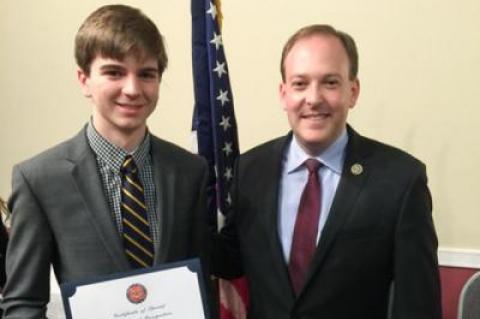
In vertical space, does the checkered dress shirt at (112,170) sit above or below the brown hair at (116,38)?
below

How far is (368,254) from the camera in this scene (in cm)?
153

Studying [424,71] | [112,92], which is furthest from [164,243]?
[424,71]

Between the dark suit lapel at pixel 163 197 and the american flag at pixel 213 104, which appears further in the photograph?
the american flag at pixel 213 104

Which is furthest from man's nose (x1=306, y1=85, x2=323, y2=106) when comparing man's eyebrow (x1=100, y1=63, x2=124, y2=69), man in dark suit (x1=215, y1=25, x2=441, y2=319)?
man's eyebrow (x1=100, y1=63, x2=124, y2=69)

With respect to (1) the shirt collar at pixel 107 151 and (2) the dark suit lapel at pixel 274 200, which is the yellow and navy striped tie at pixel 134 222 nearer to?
(1) the shirt collar at pixel 107 151

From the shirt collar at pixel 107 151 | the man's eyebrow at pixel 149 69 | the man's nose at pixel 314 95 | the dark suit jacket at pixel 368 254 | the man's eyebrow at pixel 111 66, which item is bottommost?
the dark suit jacket at pixel 368 254

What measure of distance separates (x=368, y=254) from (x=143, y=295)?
2.12 ft

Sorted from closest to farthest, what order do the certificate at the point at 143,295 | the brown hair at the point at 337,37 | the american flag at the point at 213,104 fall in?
the certificate at the point at 143,295 → the brown hair at the point at 337,37 → the american flag at the point at 213,104

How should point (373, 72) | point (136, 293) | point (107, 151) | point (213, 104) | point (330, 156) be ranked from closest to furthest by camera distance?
point (136, 293) → point (107, 151) → point (330, 156) → point (213, 104) → point (373, 72)

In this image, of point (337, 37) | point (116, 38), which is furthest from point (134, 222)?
point (337, 37)

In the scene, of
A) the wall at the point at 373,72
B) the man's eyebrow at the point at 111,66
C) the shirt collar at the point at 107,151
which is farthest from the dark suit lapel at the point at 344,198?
the wall at the point at 373,72

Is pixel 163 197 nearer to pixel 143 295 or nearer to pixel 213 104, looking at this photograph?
pixel 143 295

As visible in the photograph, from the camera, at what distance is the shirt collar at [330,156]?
1623 millimetres

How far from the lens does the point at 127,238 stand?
1.39 m
